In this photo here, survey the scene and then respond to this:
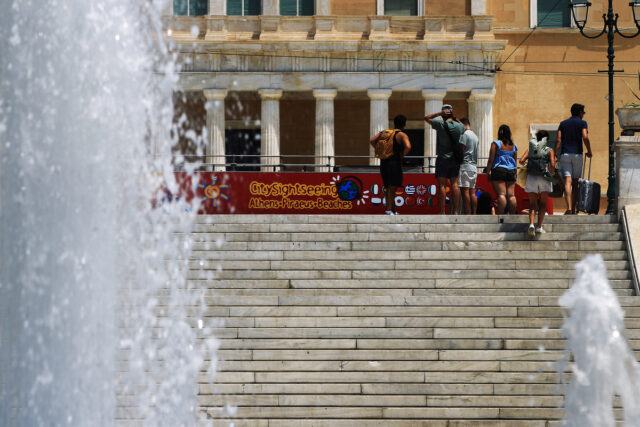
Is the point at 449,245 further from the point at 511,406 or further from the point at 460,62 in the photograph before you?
the point at 460,62

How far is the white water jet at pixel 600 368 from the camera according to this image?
1008 cm

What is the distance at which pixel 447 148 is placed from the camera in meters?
16.8

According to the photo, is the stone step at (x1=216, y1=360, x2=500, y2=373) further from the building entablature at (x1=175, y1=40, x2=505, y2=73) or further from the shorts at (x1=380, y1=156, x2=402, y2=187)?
the building entablature at (x1=175, y1=40, x2=505, y2=73)

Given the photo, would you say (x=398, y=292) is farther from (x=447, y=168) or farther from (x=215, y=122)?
(x=215, y=122)

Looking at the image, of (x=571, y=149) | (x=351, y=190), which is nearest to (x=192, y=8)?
(x=351, y=190)

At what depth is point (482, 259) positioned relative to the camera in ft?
47.8

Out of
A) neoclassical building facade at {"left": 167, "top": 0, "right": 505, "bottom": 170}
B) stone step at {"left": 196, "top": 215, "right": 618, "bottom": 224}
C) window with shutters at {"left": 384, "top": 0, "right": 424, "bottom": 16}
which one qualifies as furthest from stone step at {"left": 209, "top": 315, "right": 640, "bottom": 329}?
window with shutters at {"left": 384, "top": 0, "right": 424, "bottom": 16}

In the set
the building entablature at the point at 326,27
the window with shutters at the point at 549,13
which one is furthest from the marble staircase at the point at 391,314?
the window with shutters at the point at 549,13

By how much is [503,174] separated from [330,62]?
19662mm

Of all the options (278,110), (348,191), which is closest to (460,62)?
(278,110)

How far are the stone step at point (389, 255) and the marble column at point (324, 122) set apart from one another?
20.6 metres

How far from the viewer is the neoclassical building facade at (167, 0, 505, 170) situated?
3559 centimetres

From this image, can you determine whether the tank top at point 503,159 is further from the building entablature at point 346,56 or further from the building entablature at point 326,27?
the building entablature at point 326,27

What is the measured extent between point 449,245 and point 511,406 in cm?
385
